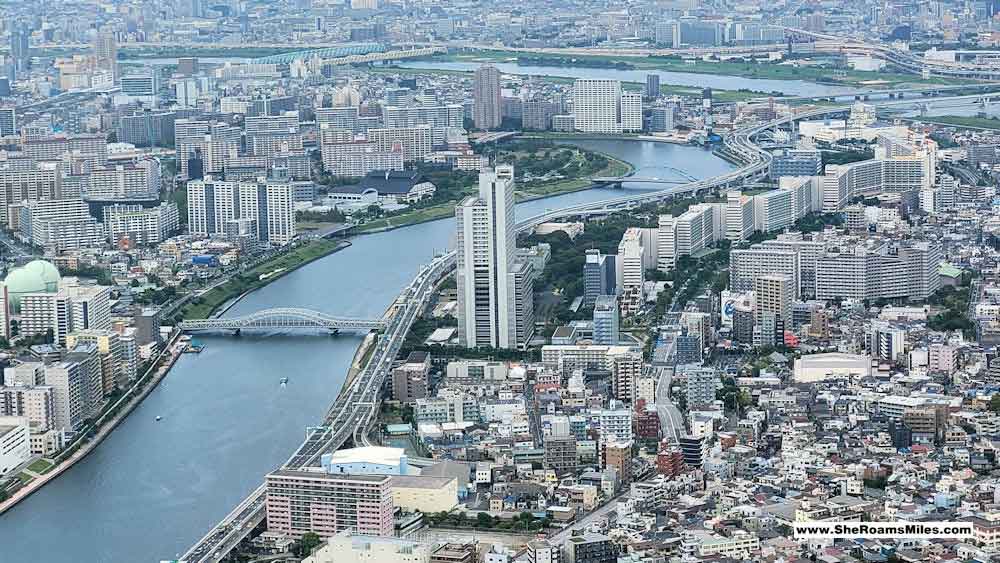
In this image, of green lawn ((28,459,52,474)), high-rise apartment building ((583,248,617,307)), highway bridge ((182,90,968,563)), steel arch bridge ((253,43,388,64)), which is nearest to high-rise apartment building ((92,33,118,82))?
steel arch bridge ((253,43,388,64))

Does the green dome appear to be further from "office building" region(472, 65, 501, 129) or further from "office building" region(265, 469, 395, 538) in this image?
"office building" region(472, 65, 501, 129)

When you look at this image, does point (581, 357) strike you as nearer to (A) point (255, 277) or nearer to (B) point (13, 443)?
(B) point (13, 443)

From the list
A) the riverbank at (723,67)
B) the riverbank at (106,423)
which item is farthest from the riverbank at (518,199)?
the riverbank at (723,67)

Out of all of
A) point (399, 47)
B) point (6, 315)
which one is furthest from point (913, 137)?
point (399, 47)

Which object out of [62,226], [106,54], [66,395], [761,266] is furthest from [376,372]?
[106,54]

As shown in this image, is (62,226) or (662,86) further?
(662,86)

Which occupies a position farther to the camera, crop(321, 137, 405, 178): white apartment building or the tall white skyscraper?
crop(321, 137, 405, 178): white apartment building

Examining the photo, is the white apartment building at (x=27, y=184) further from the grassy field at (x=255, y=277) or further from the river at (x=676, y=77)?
the river at (x=676, y=77)
